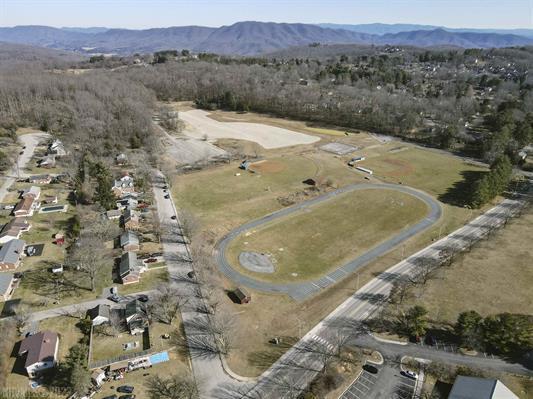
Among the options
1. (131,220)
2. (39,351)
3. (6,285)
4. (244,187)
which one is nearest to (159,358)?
(39,351)

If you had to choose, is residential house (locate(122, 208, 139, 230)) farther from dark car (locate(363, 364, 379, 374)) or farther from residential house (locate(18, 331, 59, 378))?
dark car (locate(363, 364, 379, 374))

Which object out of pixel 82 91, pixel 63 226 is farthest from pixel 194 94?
pixel 63 226

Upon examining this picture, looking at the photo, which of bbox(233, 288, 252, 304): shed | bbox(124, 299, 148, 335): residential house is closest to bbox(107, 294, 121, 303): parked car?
bbox(124, 299, 148, 335): residential house

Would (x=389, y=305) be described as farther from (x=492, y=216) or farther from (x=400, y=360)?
(x=492, y=216)

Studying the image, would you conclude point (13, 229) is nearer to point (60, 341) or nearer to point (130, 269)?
point (130, 269)

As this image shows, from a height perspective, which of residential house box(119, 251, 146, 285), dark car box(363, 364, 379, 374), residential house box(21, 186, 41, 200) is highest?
residential house box(21, 186, 41, 200)
